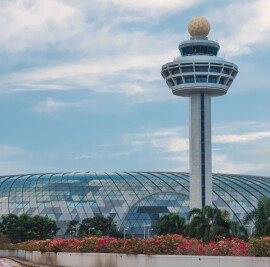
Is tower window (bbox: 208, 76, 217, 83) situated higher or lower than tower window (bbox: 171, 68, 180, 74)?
lower

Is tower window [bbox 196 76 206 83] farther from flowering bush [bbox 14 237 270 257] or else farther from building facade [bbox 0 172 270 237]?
flowering bush [bbox 14 237 270 257]

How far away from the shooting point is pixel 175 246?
47875mm

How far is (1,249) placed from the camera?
107938 millimetres

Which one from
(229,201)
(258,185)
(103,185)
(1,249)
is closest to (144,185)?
(103,185)

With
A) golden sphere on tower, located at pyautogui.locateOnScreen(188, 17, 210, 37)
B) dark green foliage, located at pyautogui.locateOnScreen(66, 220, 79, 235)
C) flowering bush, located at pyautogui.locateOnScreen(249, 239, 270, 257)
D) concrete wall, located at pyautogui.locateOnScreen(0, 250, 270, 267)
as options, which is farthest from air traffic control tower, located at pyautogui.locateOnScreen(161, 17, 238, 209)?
flowering bush, located at pyautogui.locateOnScreen(249, 239, 270, 257)

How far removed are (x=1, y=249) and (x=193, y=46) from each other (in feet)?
224

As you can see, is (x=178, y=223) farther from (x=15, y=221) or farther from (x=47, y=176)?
(x=47, y=176)

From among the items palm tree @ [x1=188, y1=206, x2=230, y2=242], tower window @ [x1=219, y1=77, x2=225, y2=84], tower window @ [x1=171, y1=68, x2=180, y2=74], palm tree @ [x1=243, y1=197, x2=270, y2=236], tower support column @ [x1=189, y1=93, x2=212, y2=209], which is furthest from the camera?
tower window @ [x1=171, y1=68, x2=180, y2=74]

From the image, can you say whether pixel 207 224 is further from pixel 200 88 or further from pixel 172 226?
pixel 200 88

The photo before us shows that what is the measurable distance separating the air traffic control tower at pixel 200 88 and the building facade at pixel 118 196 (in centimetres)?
1254

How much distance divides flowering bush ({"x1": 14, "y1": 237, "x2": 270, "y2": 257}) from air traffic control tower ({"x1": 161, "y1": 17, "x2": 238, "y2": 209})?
80.1 metres

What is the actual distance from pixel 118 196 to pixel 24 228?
105ft

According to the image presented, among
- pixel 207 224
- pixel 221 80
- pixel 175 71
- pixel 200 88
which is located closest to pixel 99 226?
pixel 200 88

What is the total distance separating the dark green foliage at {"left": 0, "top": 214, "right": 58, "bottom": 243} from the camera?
128875 mm
